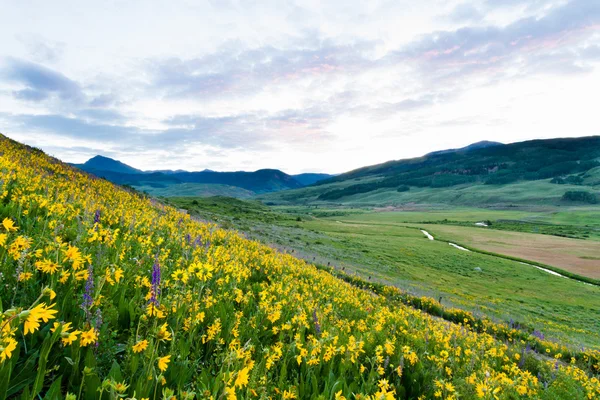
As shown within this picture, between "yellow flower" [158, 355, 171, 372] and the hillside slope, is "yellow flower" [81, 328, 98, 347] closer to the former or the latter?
the hillside slope

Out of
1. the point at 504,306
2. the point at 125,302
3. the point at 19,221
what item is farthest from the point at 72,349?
the point at 504,306

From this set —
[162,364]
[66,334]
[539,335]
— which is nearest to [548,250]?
[539,335]

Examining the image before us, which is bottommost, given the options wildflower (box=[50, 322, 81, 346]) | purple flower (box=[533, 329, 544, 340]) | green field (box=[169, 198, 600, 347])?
green field (box=[169, 198, 600, 347])

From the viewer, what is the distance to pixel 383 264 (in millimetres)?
39469

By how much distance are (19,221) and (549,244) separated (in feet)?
309

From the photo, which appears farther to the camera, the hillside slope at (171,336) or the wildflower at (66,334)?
the hillside slope at (171,336)

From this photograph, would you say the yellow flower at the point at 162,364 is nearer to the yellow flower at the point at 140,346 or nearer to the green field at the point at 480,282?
the yellow flower at the point at 140,346

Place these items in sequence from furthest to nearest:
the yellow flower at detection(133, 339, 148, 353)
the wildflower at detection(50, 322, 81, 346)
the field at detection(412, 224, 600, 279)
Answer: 1. the field at detection(412, 224, 600, 279)
2. the yellow flower at detection(133, 339, 148, 353)
3. the wildflower at detection(50, 322, 81, 346)

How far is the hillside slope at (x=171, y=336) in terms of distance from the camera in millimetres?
2619

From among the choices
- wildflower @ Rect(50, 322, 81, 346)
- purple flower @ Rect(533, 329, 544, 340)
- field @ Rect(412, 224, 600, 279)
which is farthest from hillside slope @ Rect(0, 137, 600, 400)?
field @ Rect(412, 224, 600, 279)

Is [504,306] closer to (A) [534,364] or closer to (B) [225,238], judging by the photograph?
(A) [534,364]

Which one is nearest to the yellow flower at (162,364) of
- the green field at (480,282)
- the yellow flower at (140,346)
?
the yellow flower at (140,346)

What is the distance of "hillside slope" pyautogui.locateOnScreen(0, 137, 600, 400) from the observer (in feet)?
8.59

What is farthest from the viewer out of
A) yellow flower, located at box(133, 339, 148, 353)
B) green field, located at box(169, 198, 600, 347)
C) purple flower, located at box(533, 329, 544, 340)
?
green field, located at box(169, 198, 600, 347)
